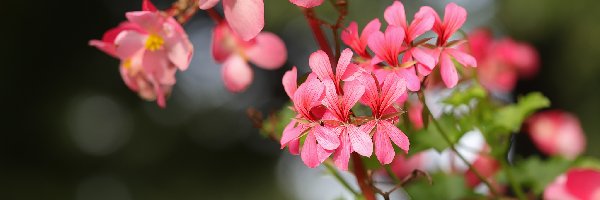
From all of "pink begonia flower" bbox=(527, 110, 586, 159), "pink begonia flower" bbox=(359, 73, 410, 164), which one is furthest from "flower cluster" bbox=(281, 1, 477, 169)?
"pink begonia flower" bbox=(527, 110, 586, 159)

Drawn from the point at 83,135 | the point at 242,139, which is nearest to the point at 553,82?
the point at 242,139

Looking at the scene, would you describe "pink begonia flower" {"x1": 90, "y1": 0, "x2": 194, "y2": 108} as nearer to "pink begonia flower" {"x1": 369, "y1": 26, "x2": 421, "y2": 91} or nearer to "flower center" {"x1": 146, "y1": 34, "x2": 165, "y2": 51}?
"flower center" {"x1": 146, "y1": 34, "x2": 165, "y2": 51}

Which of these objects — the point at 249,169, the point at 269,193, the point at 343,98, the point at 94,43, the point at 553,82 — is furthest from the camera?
the point at 249,169

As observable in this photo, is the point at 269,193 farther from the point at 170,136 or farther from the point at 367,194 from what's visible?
the point at 367,194

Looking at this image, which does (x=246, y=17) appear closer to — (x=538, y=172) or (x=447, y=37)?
(x=447, y=37)

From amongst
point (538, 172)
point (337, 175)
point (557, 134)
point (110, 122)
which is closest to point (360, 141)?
point (337, 175)

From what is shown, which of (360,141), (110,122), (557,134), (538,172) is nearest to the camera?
(360,141)

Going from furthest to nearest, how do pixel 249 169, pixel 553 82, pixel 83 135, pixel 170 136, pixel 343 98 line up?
pixel 83 135, pixel 170 136, pixel 249 169, pixel 553 82, pixel 343 98
